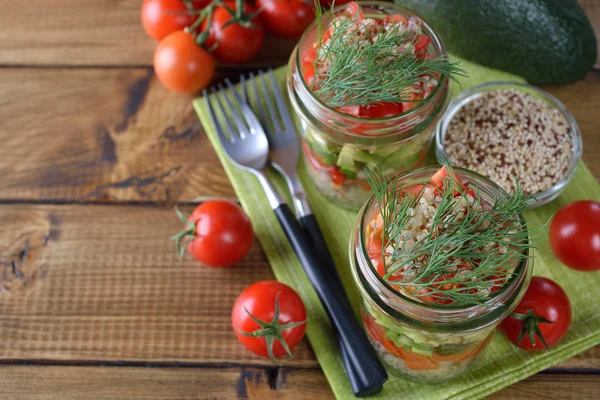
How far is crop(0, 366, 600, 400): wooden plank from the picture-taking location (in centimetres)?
146

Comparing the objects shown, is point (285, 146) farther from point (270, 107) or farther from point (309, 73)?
point (309, 73)

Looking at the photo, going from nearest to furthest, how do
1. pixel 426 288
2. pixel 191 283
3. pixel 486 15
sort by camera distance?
pixel 426 288, pixel 191 283, pixel 486 15

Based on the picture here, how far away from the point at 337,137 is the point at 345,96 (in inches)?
4.2

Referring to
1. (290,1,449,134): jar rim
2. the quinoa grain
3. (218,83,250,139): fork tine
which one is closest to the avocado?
(290,1,449,134): jar rim

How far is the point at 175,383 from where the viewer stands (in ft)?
4.85

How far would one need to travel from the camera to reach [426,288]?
1108 millimetres

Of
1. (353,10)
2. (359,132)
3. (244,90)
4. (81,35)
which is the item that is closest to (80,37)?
(81,35)

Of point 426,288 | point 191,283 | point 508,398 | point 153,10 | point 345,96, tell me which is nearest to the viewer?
point 426,288

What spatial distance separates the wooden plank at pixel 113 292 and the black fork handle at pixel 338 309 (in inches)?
5.0

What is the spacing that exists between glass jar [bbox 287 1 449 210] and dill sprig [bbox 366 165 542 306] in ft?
0.70

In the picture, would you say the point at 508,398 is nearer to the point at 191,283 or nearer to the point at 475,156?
the point at 475,156

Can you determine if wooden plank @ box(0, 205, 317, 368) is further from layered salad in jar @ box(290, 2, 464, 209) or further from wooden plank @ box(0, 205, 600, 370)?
layered salad in jar @ box(290, 2, 464, 209)

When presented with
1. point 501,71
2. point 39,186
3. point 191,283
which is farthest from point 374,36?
point 39,186

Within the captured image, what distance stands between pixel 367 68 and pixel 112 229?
0.78 m
